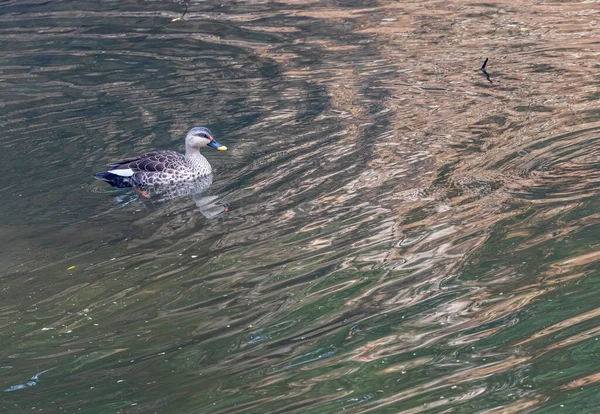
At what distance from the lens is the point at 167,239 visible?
25.0 feet

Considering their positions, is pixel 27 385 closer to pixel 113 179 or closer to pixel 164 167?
pixel 113 179

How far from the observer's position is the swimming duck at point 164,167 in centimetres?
901

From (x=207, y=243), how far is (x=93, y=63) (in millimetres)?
7524

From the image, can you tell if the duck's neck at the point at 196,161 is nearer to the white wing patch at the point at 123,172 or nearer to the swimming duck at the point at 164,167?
the swimming duck at the point at 164,167

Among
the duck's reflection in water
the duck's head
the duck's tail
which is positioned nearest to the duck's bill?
the duck's head

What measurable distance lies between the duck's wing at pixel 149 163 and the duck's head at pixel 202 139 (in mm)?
226

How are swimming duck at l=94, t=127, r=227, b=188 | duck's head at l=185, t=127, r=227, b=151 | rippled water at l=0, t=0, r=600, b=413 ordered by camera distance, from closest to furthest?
rippled water at l=0, t=0, r=600, b=413, swimming duck at l=94, t=127, r=227, b=188, duck's head at l=185, t=127, r=227, b=151

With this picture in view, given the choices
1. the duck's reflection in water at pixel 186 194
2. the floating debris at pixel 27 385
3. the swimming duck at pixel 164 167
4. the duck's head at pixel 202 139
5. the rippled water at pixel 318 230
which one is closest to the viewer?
the rippled water at pixel 318 230

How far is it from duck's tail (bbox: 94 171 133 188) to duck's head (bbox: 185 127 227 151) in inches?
38.5

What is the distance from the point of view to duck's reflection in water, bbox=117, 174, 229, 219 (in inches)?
334

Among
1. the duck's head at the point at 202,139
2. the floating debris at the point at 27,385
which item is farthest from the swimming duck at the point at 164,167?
the floating debris at the point at 27,385

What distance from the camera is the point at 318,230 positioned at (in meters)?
7.29

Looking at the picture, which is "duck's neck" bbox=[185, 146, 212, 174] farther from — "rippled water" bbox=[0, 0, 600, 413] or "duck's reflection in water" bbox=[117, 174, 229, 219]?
"rippled water" bbox=[0, 0, 600, 413]

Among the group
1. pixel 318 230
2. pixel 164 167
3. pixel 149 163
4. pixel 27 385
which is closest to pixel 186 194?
pixel 164 167
